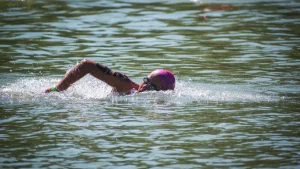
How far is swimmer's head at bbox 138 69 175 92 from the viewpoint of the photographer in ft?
43.4

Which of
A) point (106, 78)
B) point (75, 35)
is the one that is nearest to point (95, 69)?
point (106, 78)

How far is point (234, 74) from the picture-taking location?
15.7 meters

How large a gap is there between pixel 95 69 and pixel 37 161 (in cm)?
400

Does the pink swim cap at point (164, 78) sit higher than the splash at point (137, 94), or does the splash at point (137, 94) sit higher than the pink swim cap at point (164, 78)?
the pink swim cap at point (164, 78)

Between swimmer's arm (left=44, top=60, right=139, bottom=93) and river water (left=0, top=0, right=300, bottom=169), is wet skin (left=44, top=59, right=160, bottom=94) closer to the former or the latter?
swimmer's arm (left=44, top=60, right=139, bottom=93)

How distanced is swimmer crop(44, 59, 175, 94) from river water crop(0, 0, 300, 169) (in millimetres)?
152

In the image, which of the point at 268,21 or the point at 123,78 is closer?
the point at 123,78

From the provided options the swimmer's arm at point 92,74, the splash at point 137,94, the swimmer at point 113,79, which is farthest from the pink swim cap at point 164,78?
the swimmer's arm at point 92,74

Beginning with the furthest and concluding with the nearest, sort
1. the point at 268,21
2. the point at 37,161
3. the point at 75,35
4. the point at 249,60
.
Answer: the point at 268,21
the point at 75,35
the point at 249,60
the point at 37,161

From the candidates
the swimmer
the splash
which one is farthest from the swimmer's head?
Result: the splash

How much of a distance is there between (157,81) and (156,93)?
0.23m

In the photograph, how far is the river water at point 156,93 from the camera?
9.67 m

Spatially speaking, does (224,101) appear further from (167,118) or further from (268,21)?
(268,21)

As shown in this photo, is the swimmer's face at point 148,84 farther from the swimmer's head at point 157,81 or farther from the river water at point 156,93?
the river water at point 156,93
